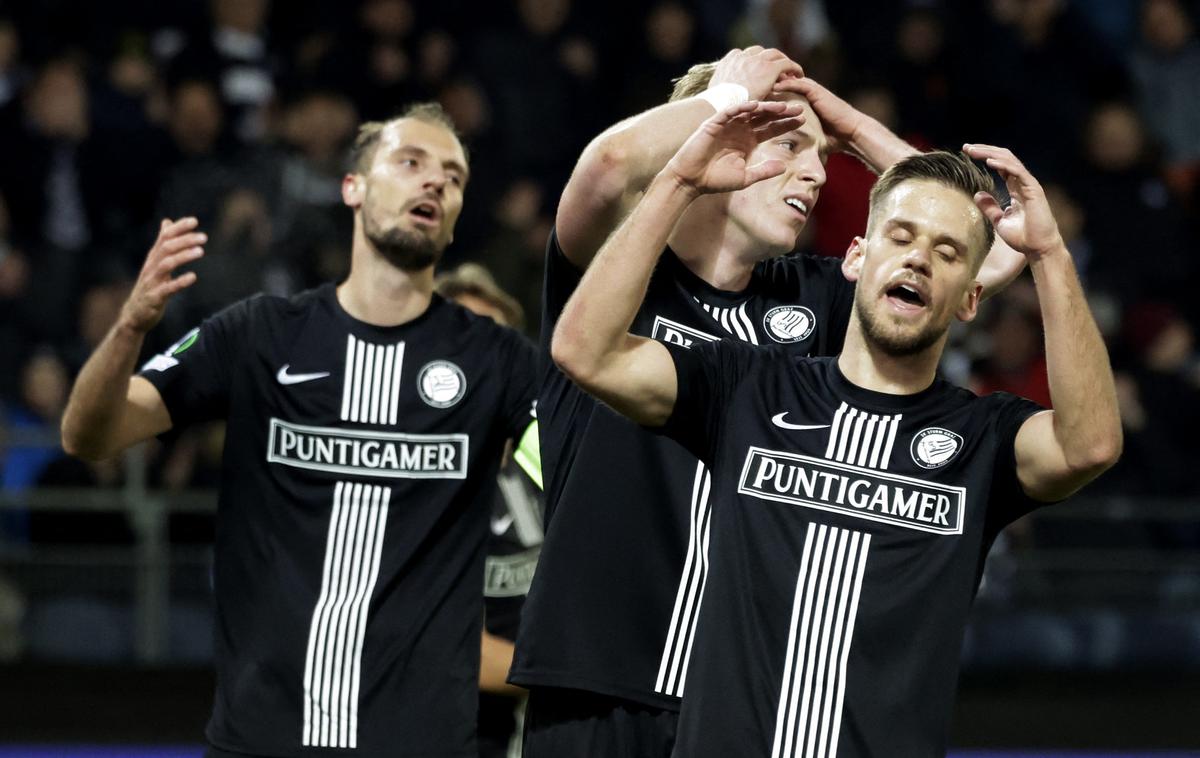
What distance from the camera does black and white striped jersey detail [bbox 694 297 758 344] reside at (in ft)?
11.9

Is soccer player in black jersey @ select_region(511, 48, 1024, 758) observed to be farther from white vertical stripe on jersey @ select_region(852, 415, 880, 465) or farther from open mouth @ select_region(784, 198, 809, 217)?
white vertical stripe on jersey @ select_region(852, 415, 880, 465)

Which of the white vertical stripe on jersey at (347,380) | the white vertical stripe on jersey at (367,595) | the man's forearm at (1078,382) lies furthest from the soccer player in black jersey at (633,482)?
the white vertical stripe on jersey at (347,380)

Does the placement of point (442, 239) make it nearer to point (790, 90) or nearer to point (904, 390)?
point (790, 90)

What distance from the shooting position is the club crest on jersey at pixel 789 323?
3674 mm

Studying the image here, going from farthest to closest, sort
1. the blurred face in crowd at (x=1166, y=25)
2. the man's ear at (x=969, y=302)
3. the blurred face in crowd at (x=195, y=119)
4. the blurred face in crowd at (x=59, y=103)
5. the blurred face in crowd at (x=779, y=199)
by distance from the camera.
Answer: the blurred face in crowd at (x=1166, y=25) → the blurred face in crowd at (x=59, y=103) → the blurred face in crowd at (x=195, y=119) → the blurred face in crowd at (x=779, y=199) → the man's ear at (x=969, y=302)

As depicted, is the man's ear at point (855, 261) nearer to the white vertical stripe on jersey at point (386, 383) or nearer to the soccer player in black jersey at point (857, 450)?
the soccer player in black jersey at point (857, 450)

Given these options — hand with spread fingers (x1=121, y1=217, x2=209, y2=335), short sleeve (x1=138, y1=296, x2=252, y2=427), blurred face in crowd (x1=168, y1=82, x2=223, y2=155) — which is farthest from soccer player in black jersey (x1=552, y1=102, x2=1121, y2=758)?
blurred face in crowd (x1=168, y1=82, x2=223, y2=155)

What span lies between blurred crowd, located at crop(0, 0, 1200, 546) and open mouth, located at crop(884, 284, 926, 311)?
16.0 ft

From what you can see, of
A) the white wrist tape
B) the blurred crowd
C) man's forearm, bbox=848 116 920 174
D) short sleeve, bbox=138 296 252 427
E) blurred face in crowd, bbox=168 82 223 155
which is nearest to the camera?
the white wrist tape

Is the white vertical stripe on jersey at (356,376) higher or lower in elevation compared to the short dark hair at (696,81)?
lower

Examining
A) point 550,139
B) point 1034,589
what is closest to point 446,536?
point 1034,589

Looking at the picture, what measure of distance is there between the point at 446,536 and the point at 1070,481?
1.76 m

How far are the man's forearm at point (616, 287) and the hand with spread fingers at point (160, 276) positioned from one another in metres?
1.22

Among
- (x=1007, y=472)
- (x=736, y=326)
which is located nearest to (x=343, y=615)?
(x=736, y=326)
